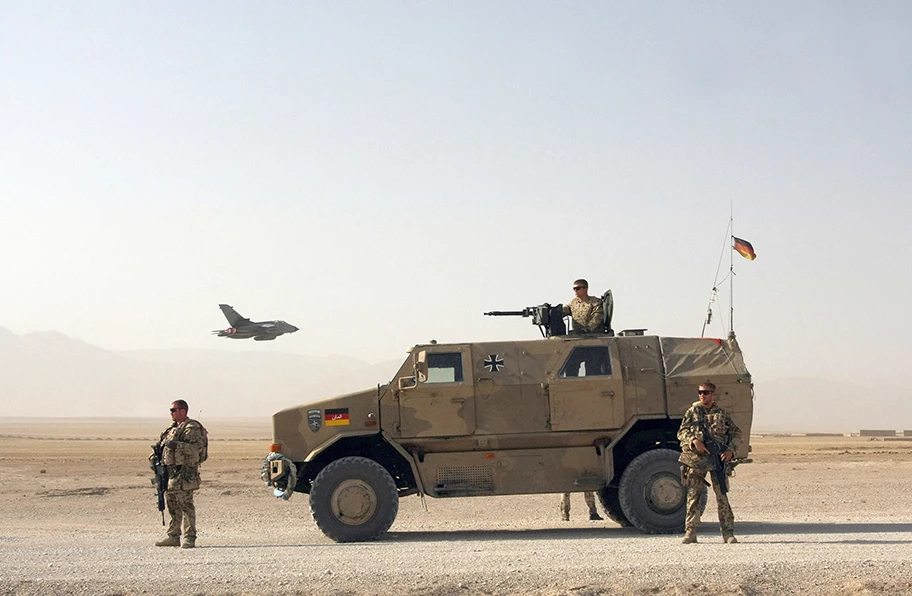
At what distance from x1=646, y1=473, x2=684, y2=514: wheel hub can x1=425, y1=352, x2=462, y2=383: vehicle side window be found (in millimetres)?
2719

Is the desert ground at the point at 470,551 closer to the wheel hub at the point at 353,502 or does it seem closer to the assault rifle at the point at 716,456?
the wheel hub at the point at 353,502

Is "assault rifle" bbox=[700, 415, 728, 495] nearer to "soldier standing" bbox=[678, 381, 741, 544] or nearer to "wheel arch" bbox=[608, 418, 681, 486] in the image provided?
"soldier standing" bbox=[678, 381, 741, 544]

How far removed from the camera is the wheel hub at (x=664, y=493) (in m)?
13.4

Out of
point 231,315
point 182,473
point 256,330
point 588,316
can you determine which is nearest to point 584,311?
point 588,316

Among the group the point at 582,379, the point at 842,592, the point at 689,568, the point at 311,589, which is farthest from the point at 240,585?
the point at 582,379

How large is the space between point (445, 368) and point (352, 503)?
2031 mm

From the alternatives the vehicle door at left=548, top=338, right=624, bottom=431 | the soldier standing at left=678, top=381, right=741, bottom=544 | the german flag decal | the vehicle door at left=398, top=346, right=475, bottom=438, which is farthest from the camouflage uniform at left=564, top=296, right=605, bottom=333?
the german flag decal

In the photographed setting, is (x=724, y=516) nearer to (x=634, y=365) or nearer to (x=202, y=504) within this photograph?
(x=634, y=365)

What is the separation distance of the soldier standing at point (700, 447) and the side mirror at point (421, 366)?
130 inches

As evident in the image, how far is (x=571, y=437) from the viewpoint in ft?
44.8

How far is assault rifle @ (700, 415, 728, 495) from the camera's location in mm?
11891

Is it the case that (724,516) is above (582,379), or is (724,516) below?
below

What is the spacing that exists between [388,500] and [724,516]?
13.1 feet

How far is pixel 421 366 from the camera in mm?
13688
